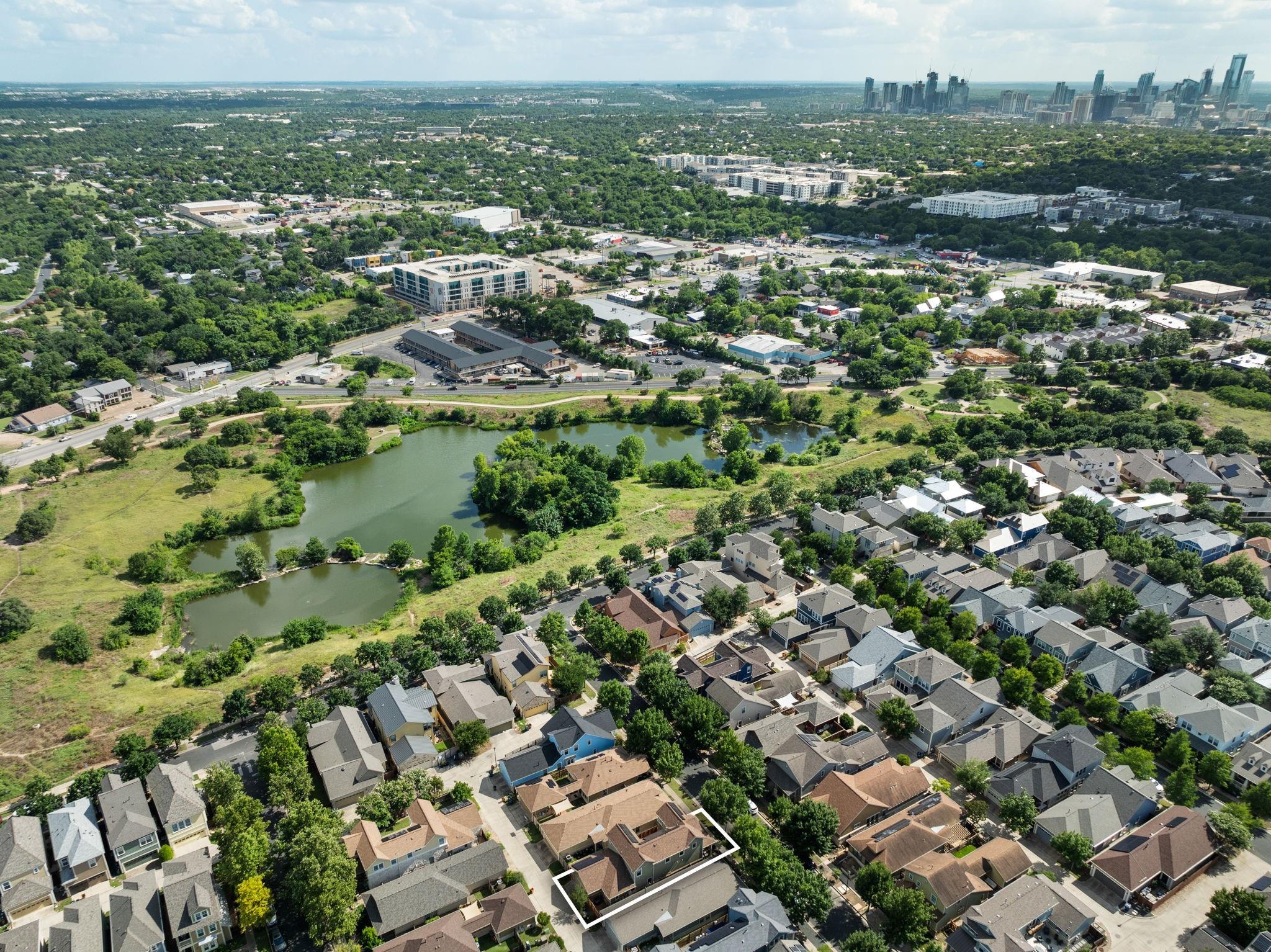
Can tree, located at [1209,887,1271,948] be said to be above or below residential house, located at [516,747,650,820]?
above

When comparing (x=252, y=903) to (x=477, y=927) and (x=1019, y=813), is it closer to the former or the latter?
(x=477, y=927)

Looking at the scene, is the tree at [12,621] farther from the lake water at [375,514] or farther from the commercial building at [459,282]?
the commercial building at [459,282]

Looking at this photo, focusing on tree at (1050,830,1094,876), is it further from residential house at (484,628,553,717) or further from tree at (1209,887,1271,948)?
residential house at (484,628,553,717)

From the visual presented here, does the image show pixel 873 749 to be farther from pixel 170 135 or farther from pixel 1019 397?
pixel 170 135

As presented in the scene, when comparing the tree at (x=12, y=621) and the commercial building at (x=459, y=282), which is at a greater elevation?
the commercial building at (x=459, y=282)

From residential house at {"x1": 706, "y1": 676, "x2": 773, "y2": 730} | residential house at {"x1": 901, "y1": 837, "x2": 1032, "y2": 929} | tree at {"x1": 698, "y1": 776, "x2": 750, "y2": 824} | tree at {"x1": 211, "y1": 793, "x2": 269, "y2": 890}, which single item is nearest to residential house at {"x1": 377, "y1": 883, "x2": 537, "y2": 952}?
tree at {"x1": 211, "y1": 793, "x2": 269, "y2": 890}

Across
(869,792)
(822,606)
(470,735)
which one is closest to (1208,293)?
(822,606)

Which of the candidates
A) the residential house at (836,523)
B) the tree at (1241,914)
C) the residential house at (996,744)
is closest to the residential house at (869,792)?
the residential house at (996,744)
